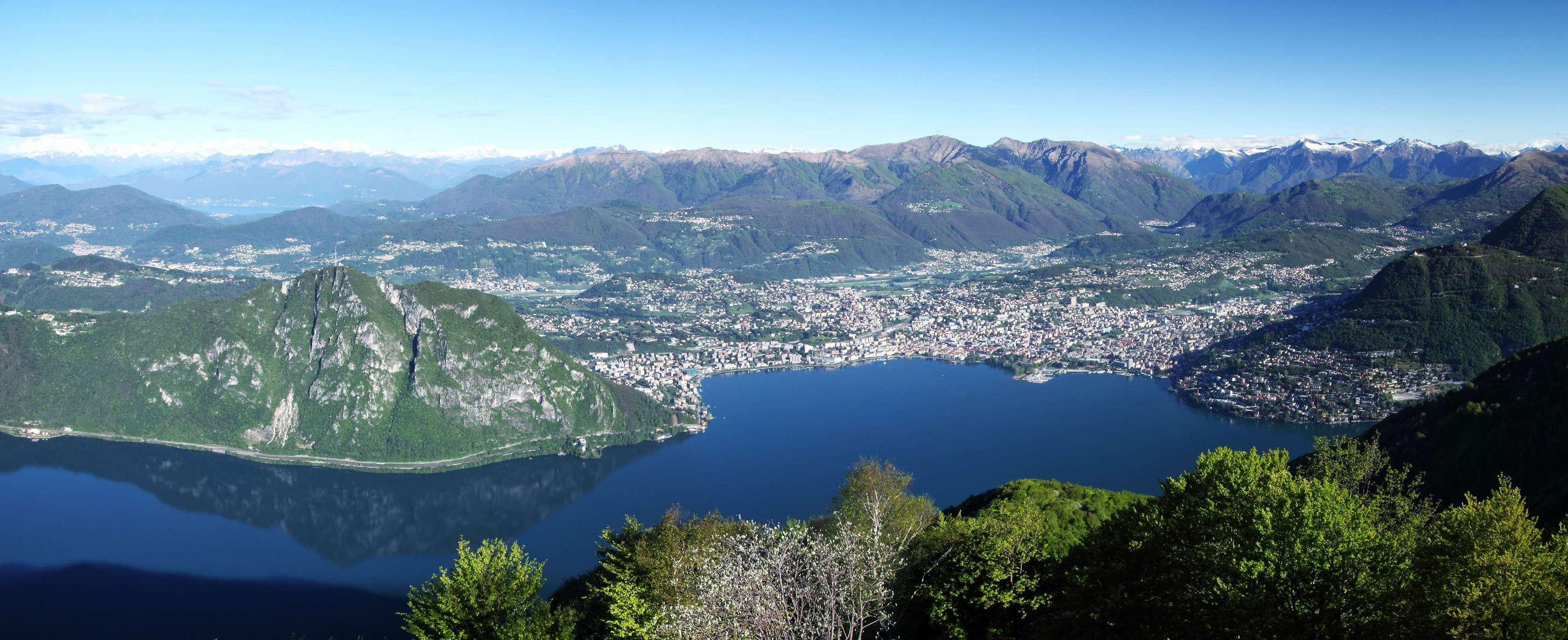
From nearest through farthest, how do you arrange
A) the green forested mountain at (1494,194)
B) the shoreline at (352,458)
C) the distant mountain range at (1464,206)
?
the shoreline at (352,458), the green forested mountain at (1494,194), the distant mountain range at (1464,206)

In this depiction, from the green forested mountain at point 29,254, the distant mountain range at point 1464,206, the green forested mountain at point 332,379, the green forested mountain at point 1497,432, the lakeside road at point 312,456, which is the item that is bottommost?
the lakeside road at point 312,456

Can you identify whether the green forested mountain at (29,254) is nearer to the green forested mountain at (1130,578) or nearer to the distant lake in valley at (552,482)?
the distant lake in valley at (552,482)

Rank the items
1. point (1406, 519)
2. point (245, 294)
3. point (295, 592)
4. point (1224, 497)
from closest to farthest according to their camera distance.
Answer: point (1224, 497), point (1406, 519), point (295, 592), point (245, 294)

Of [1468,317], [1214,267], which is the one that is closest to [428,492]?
[1468,317]

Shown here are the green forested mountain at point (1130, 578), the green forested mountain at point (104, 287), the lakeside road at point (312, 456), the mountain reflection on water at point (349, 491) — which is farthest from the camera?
the green forested mountain at point (104, 287)

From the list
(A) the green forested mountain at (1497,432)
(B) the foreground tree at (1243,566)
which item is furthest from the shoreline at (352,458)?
(B) the foreground tree at (1243,566)

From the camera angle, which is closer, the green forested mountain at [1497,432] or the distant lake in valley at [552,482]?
the green forested mountain at [1497,432]

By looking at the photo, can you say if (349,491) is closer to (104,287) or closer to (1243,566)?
(1243,566)

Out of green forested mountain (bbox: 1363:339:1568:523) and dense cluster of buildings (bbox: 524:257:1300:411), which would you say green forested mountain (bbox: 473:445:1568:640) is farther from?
dense cluster of buildings (bbox: 524:257:1300:411)

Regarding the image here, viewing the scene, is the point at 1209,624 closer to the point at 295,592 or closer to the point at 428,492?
the point at 295,592
